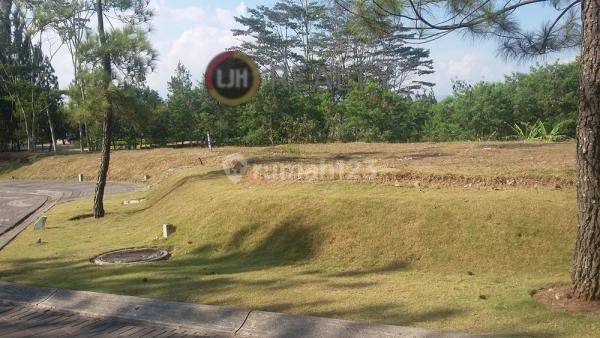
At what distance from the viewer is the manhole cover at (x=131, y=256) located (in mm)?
7301

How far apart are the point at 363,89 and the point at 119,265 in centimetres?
1904

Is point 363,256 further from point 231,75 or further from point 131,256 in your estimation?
point 231,75

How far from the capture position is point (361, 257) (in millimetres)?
6500

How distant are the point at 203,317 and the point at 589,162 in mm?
3507

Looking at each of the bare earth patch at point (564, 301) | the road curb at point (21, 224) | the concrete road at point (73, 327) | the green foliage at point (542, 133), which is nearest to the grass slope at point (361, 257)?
the bare earth patch at point (564, 301)

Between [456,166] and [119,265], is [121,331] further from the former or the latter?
[456,166]

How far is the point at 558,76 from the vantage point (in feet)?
79.6

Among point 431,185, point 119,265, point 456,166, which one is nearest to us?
point 119,265

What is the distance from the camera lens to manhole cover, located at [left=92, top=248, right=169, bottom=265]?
7301 mm

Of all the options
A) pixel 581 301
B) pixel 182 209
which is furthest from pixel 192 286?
pixel 182 209

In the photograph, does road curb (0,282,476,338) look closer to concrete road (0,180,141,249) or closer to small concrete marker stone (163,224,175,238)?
small concrete marker stone (163,224,175,238)

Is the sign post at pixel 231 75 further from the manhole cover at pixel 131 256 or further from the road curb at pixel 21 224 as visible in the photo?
the manhole cover at pixel 131 256

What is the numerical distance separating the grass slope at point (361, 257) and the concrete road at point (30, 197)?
3.36 meters

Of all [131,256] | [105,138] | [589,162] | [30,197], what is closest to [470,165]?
[589,162]
